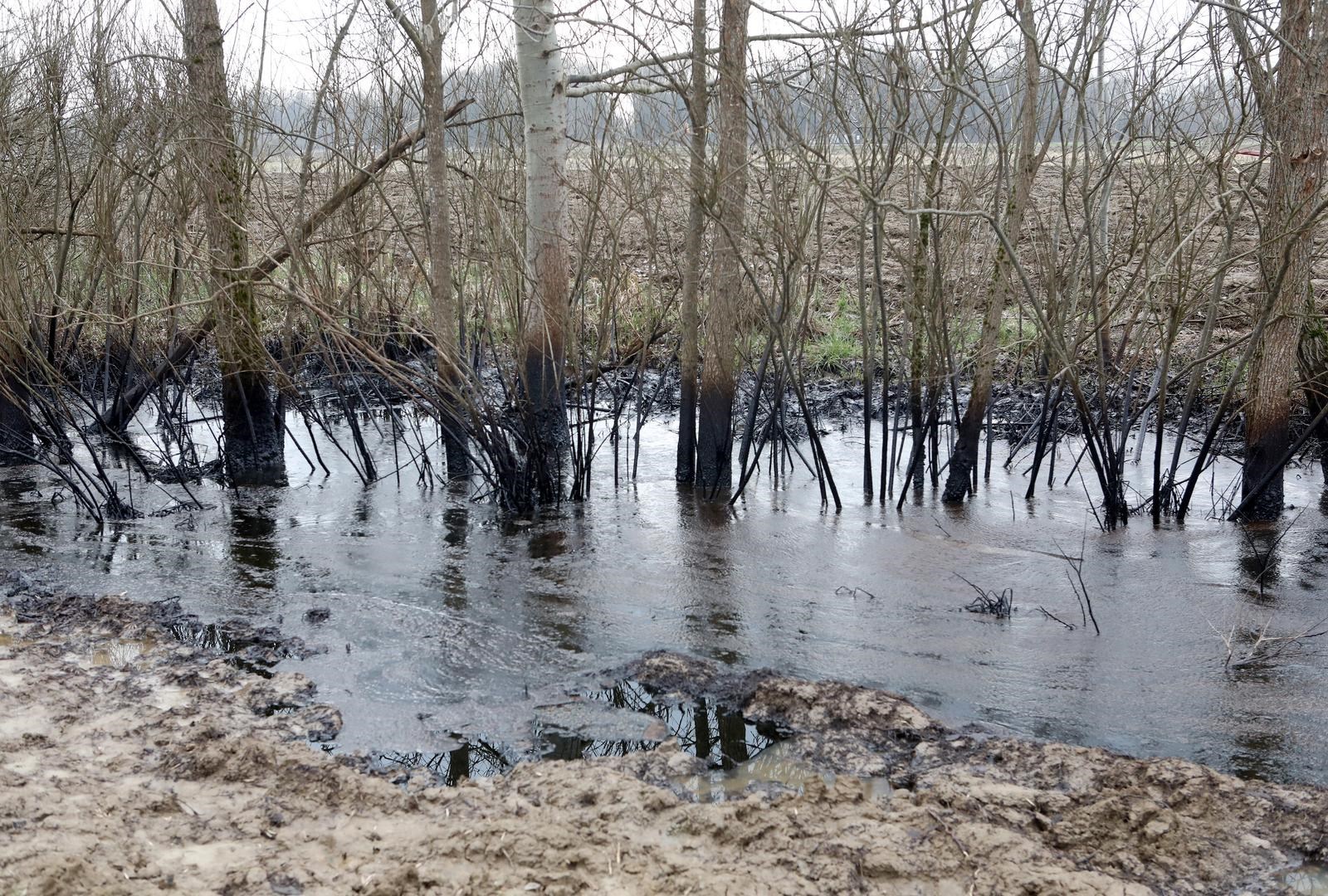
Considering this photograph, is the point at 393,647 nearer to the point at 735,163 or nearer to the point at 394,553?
the point at 394,553

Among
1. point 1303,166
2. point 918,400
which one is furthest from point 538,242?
point 1303,166

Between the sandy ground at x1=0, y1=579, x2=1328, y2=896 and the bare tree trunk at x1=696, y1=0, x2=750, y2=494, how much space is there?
4311 millimetres

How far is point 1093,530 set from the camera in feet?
25.0

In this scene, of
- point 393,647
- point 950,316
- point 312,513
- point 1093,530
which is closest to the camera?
point 393,647

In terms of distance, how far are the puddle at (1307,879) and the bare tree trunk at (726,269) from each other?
502 centimetres

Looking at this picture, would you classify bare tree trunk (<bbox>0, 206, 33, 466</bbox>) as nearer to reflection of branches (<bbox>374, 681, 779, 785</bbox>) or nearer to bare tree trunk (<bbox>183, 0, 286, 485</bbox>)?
bare tree trunk (<bbox>183, 0, 286, 485</bbox>)

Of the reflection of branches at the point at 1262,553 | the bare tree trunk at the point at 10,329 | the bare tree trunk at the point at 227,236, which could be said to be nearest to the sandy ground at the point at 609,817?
the reflection of branches at the point at 1262,553

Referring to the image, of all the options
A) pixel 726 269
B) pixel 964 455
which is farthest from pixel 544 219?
pixel 964 455

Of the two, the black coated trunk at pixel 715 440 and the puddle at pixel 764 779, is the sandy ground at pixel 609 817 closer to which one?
the puddle at pixel 764 779

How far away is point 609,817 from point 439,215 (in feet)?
18.8

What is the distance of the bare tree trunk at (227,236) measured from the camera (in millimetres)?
8477

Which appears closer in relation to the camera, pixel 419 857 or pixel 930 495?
pixel 419 857

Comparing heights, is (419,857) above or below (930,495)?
below

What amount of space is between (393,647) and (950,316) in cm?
614
